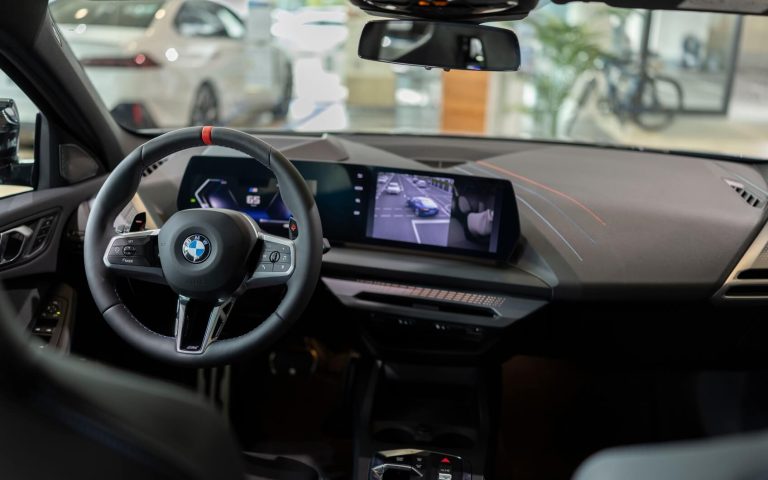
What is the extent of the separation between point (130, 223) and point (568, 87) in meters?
5.80

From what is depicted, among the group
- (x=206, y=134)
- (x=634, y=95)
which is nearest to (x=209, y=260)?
(x=206, y=134)

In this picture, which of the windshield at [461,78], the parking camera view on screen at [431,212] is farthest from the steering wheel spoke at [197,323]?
the windshield at [461,78]

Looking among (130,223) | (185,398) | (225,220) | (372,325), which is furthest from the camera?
(372,325)

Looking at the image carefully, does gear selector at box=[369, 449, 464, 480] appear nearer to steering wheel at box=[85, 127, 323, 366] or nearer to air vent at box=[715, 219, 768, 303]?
steering wheel at box=[85, 127, 323, 366]

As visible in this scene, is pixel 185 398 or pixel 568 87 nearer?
pixel 185 398

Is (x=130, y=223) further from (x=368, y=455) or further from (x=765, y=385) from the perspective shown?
(x=765, y=385)

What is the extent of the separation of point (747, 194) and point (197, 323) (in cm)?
172

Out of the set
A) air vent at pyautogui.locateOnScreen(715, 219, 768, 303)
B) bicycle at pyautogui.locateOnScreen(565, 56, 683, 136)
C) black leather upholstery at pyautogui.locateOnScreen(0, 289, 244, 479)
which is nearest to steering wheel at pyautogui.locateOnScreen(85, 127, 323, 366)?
black leather upholstery at pyautogui.locateOnScreen(0, 289, 244, 479)

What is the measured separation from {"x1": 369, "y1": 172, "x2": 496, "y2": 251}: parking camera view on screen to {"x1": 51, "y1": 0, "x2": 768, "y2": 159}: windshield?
11.7ft

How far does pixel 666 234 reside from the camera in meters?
2.38

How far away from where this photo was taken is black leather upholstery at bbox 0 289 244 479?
2.50ft

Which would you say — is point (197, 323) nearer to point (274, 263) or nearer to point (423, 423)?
point (274, 263)

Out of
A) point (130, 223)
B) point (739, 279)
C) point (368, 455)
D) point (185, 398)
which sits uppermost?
point (185, 398)

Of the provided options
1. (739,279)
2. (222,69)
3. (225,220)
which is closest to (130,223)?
(225,220)
